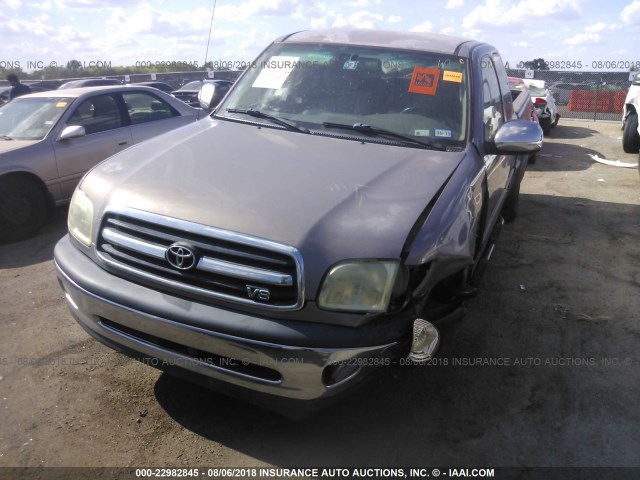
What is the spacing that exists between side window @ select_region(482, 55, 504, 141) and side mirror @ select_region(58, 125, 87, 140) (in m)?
4.40

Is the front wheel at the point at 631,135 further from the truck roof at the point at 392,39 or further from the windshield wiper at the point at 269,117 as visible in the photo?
the windshield wiper at the point at 269,117

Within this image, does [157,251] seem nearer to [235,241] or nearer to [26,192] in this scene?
[235,241]

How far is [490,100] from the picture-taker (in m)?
3.90

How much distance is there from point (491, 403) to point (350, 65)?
2.32 meters

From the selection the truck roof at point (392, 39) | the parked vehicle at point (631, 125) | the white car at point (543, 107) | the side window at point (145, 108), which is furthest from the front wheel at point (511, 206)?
the white car at point (543, 107)

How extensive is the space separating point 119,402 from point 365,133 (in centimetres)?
210

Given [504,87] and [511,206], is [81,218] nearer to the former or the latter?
[504,87]

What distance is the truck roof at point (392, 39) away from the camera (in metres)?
3.68

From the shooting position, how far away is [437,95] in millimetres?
3395

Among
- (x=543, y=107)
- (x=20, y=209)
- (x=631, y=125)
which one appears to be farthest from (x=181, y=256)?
(x=543, y=107)

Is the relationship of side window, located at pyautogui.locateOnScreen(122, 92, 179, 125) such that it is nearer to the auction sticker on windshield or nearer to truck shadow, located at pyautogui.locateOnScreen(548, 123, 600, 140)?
the auction sticker on windshield

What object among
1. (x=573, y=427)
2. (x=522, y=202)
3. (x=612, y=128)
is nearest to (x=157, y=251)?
(x=573, y=427)

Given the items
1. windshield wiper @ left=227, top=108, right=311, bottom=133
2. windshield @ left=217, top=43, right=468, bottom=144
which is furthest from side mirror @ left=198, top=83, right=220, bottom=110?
windshield wiper @ left=227, top=108, right=311, bottom=133

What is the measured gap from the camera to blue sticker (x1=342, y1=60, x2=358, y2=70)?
3591mm
